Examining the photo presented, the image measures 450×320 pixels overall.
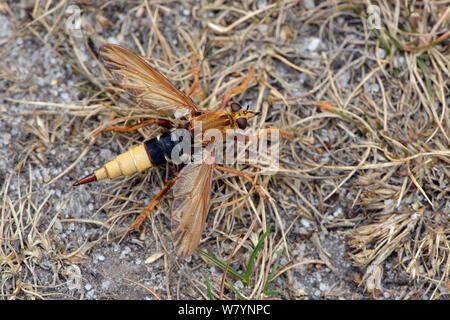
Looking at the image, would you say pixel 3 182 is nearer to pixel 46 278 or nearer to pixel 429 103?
pixel 46 278

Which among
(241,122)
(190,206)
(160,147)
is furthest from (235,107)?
(190,206)

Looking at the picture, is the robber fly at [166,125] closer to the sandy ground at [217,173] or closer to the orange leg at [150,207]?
the orange leg at [150,207]

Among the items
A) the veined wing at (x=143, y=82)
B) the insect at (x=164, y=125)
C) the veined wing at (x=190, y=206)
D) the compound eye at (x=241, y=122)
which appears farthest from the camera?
the compound eye at (x=241, y=122)

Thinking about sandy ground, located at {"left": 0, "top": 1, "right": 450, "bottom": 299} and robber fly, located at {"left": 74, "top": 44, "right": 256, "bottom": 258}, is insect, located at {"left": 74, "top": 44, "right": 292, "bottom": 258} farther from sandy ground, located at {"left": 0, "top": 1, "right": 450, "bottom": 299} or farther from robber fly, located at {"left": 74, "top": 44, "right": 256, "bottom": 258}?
sandy ground, located at {"left": 0, "top": 1, "right": 450, "bottom": 299}

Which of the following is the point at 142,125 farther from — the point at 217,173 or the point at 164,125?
the point at 217,173

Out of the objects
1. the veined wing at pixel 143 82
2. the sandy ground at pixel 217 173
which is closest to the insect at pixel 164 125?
the veined wing at pixel 143 82

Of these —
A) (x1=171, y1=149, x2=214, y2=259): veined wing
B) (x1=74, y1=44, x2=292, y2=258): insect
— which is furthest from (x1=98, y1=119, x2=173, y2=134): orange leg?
(x1=171, y1=149, x2=214, y2=259): veined wing

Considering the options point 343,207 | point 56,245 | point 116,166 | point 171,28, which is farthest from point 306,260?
point 171,28
